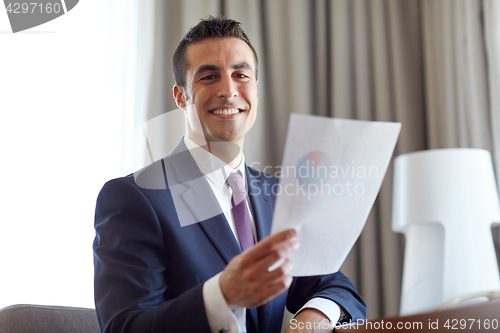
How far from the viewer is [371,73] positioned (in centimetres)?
239

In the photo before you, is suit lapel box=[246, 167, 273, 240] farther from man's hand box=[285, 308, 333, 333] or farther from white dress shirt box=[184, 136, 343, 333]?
man's hand box=[285, 308, 333, 333]

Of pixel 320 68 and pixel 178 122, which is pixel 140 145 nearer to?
pixel 178 122

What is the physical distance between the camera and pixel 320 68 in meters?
2.37

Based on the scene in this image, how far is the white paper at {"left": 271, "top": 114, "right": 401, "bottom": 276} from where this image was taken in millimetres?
617

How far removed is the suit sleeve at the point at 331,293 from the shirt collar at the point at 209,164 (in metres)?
0.39

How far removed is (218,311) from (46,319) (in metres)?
0.56

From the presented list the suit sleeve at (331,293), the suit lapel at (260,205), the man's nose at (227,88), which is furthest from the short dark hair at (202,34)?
Result: the suit sleeve at (331,293)

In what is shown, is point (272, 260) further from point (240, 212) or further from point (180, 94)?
point (180, 94)

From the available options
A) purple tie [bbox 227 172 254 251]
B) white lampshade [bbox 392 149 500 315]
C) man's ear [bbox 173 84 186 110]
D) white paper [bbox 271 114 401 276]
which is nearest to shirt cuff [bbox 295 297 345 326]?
purple tie [bbox 227 172 254 251]

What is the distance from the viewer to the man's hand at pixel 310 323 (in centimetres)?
97

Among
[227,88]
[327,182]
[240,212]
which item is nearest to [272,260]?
[327,182]

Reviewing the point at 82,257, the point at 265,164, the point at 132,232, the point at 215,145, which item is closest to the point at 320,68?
the point at 265,164

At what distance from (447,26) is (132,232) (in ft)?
6.77

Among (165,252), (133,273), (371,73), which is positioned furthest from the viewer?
(371,73)
